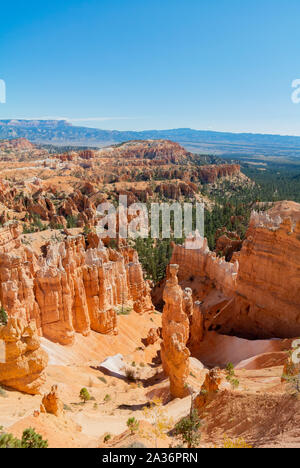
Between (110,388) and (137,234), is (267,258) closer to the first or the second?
(110,388)

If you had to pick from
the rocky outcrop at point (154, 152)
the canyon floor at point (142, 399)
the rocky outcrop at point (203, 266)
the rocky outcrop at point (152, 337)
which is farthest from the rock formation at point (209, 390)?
the rocky outcrop at point (154, 152)

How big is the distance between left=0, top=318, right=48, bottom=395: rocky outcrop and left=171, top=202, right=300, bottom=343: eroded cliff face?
15.4 meters

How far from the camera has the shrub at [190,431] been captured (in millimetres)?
9352

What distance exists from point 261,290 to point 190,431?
15.5m

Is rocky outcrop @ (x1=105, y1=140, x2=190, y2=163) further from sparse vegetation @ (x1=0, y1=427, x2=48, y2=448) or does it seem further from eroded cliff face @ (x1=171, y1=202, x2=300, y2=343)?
sparse vegetation @ (x1=0, y1=427, x2=48, y2=448)

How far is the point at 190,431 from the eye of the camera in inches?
382

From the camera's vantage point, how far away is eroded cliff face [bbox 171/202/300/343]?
21328mm

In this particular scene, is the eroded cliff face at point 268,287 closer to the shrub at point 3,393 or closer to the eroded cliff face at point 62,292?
the eroded cliff face at point 62,292

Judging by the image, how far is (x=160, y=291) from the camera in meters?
38.0

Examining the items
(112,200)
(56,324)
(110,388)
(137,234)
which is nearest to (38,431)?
(110,388)

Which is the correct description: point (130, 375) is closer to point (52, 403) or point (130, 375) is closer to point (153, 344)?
point (153, 344)

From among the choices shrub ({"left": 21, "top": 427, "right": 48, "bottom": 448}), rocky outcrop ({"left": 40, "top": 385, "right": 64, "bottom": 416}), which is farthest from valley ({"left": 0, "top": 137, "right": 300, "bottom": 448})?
shrub ({"left": 21, "top": 427, "right": 48, "bottom": 448})

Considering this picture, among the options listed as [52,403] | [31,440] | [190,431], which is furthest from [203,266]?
[31,440]
